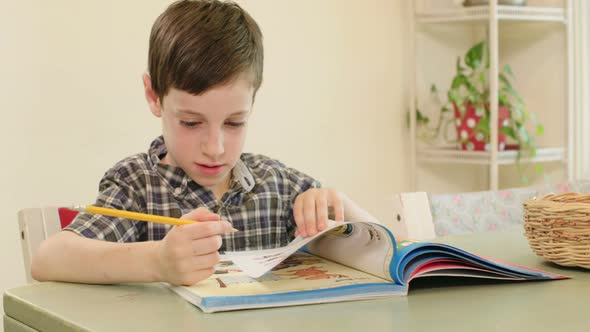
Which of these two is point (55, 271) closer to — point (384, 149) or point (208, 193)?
point (208, 193)

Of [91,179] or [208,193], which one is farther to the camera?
[91,179]

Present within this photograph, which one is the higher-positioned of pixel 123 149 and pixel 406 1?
pixel 406 1

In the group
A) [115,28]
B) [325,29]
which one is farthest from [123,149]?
[325,29]

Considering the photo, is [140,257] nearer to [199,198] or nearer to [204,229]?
[204,229]

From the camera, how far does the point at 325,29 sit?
301 cm

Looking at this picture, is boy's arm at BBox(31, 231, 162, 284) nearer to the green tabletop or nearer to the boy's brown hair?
the green tabletop

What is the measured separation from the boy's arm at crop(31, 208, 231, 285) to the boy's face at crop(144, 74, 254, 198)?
0.81 ft

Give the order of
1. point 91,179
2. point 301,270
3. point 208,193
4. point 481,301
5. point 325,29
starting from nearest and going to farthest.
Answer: point 481,301
point 301,270
point 208,193
point 91,179
point 325,29

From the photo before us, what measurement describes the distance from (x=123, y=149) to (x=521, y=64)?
1759 millimetres

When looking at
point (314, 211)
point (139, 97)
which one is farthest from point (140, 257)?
point (139, 97)

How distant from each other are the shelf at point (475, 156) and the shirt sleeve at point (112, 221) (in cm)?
200

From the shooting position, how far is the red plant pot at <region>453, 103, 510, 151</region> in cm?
310

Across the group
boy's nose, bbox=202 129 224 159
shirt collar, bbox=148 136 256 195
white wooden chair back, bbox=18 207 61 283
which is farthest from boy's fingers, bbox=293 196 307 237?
white wooden chair back, bbox=18 207 61 283

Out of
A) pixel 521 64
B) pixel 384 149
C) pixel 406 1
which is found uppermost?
pixel 406 1
